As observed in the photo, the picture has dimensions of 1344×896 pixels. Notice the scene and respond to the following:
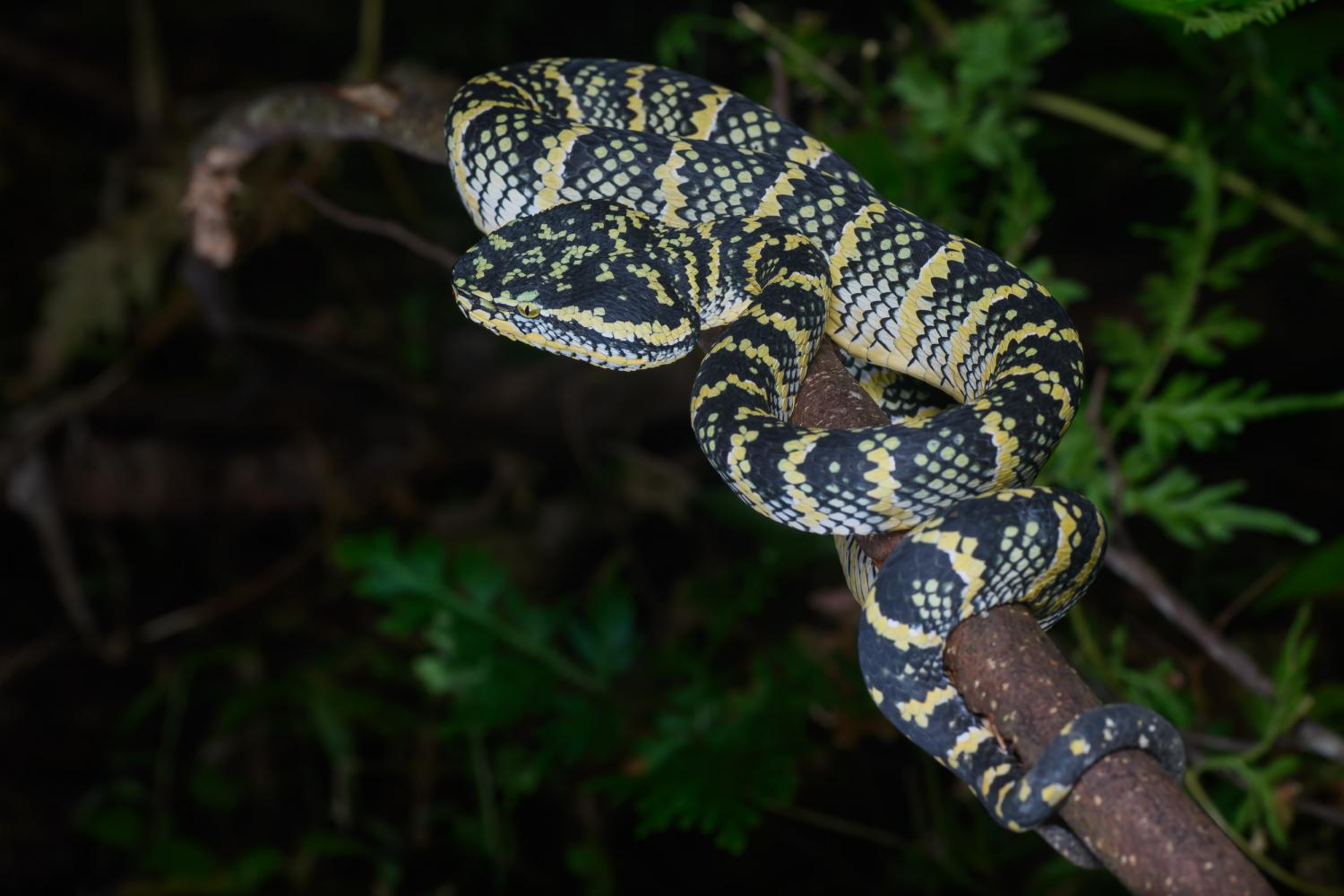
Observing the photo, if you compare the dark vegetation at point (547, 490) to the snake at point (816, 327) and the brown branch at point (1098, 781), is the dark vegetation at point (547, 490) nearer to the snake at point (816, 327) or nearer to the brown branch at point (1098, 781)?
the snake at point (816, 327)

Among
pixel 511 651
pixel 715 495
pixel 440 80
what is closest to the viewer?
pixel 440 80

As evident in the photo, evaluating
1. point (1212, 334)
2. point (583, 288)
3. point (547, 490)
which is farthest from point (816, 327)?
point (547, 490)

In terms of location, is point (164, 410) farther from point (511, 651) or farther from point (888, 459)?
point (888, 459)

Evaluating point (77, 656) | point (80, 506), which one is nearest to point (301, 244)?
point (80, 506)

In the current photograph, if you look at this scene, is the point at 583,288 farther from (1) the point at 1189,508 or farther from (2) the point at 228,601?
(2) the point at 228,601

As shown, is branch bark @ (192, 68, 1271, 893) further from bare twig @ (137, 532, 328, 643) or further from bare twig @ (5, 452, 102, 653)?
bare twig @ (5, 452, 102, 653)
